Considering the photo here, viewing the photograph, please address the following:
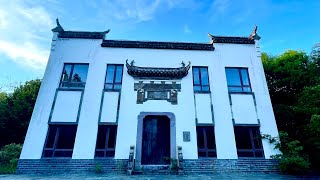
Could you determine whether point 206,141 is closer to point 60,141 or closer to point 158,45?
point 158,45

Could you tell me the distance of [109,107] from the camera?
10617 mm

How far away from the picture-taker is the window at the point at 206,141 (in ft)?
32.9

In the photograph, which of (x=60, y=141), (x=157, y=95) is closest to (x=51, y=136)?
(x=60, y=141)

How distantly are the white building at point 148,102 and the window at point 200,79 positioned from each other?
0.06 m

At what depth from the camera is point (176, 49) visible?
12.4 meters

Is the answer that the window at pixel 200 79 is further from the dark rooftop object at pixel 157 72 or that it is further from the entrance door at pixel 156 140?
the entrance door at pixel 156 140

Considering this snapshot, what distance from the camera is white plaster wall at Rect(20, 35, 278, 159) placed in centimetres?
991

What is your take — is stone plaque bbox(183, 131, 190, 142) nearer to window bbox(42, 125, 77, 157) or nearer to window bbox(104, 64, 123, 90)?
window bbox(104, 64, 123, 90)

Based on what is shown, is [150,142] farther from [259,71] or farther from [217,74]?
[259,71]

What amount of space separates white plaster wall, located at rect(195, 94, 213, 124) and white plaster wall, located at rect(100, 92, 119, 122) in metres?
4.33

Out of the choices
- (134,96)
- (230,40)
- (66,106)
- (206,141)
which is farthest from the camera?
(230,40)

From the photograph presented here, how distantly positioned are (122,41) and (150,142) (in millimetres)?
6251

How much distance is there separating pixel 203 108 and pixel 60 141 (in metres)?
7.43

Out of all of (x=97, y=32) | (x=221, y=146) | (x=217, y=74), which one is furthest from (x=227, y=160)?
(x=97, y=32)
